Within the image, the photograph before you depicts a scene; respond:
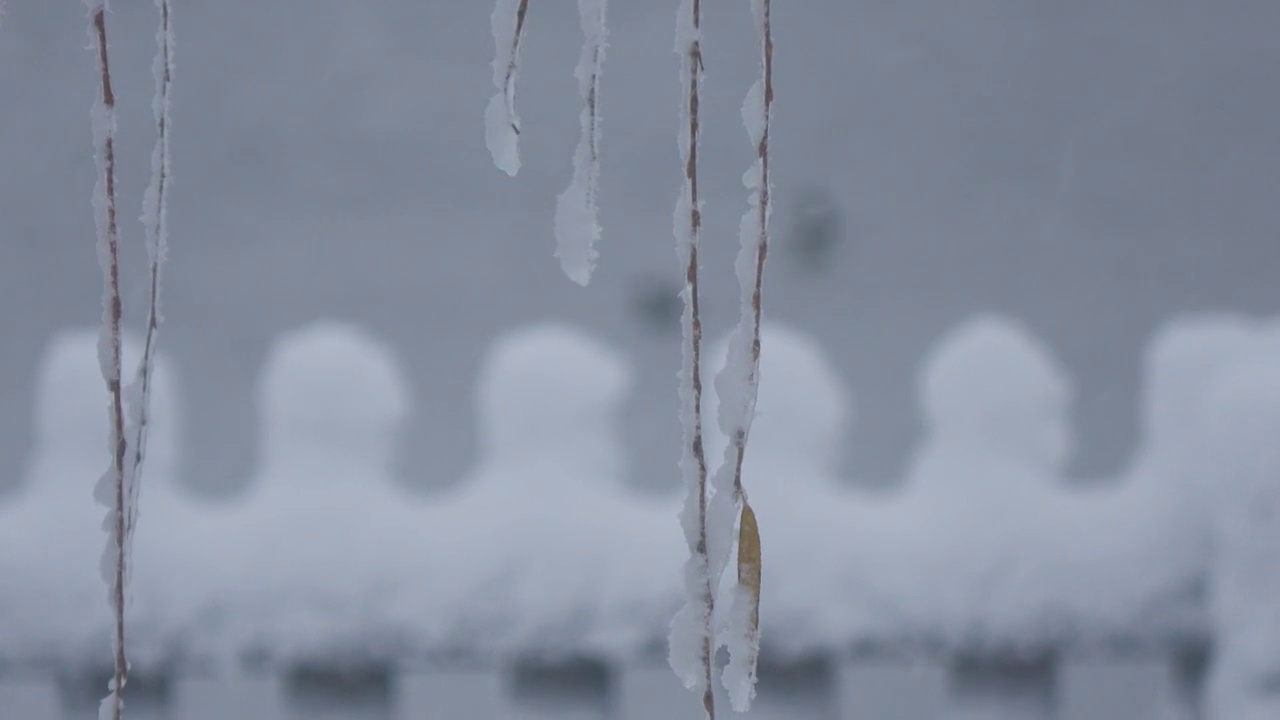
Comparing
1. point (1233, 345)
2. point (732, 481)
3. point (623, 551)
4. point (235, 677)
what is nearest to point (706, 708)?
point (732, 481)

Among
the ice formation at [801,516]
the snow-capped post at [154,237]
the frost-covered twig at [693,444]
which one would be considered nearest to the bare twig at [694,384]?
the frost-covered twig at [693,444]

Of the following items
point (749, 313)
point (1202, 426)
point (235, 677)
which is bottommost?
point (235, 677)

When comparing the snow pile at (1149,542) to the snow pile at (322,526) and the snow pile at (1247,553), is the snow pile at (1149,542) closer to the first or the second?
the snow pile at (1247,553)

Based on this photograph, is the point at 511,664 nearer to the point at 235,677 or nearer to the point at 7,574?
the point at 235,677

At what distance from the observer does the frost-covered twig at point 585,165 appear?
1.05ft

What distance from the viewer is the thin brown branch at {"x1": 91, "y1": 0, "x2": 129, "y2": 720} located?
0.34m

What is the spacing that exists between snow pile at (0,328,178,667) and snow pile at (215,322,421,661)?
7cm

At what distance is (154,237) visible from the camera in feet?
1.14

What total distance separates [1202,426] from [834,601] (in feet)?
0.95

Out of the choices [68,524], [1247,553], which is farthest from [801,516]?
[68,524]

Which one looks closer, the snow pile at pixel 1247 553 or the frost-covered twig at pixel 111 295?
the frost-covered twig at pixel 111 295

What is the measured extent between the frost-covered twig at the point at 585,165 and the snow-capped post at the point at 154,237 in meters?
0.13

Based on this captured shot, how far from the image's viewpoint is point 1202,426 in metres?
0.78

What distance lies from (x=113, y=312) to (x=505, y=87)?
143mm
